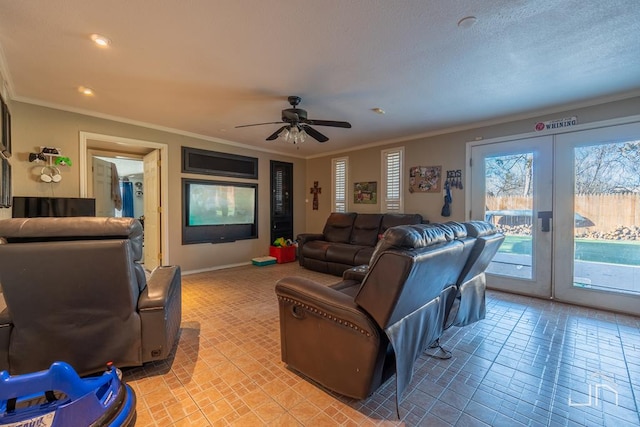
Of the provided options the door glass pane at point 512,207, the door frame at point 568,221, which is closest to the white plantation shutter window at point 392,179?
the door glass pane at point 512,207

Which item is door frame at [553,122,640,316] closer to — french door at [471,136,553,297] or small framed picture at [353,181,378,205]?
french door at [471,136,553,297]

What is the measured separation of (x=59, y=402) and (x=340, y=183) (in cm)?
539

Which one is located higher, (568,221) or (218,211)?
(218,211)

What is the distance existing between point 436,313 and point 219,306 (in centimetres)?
244

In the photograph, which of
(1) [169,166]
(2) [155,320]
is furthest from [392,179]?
(2) [155,320]

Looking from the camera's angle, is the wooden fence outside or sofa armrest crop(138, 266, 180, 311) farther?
the wooden fence outside

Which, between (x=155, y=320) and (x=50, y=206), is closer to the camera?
(x=155, y=320)

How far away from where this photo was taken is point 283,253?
5.69m

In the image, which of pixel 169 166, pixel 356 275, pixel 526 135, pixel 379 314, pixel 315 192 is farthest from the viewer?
pixel 315 192

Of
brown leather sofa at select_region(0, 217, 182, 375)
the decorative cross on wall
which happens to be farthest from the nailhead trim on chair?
the decorative cross on wall

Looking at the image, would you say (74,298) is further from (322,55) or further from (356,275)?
(322,55)

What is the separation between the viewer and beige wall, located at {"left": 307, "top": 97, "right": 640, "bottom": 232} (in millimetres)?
3283

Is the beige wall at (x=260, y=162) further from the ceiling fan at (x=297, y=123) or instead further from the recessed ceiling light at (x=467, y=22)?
the recessed ceiling light at (x=467, y=22)

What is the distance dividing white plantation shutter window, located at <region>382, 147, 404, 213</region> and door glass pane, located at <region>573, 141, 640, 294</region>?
2411mm
